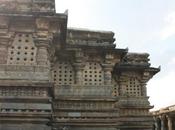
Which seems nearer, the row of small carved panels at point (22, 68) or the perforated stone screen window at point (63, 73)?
the row of small carved panels at point (22, 68)

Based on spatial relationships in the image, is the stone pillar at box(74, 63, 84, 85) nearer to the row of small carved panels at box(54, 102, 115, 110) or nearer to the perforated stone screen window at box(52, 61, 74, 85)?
the perforated stone screen window at box(52, 61, 74, 85)

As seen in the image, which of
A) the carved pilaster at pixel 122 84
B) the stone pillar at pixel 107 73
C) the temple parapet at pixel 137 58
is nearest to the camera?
the stone pillar at pixel 107 73

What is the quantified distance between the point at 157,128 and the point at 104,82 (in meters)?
24.6

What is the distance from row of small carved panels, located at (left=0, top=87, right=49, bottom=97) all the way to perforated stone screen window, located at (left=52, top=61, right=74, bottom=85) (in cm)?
456

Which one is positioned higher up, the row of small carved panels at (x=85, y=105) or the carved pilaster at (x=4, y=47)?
the carved pilaster at (x=4, y=47)

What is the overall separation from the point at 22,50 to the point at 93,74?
576cm

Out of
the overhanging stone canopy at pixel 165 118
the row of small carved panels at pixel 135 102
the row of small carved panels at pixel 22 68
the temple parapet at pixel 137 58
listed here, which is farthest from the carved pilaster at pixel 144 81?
the overhanging stone canopy at pixel 165 118

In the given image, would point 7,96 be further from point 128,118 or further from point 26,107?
point 128,118

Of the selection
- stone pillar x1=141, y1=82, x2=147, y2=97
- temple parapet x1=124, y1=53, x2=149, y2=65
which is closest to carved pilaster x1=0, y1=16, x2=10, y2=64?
temple parapet x1=124, y1=53, x2=149, y2=65

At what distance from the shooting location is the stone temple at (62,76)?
49.2ft

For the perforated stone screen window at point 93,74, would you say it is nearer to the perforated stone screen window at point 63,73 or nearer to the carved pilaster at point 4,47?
the perforated stone screen window at point 63,73

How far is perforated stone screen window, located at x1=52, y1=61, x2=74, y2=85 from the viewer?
65.4 ft

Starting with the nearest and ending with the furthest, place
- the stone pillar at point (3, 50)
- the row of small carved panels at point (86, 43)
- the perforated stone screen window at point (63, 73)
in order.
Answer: the stone pillar at point (3, 50) < the perforated stone screen window at point (63, 73) < the row of small carved panels at point (86, 43)

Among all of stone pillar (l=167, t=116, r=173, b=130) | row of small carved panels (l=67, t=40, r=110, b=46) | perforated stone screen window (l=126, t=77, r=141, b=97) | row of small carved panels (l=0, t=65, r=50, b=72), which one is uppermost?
row of small carved panels (l=67, t=40, r=110, b=46)
